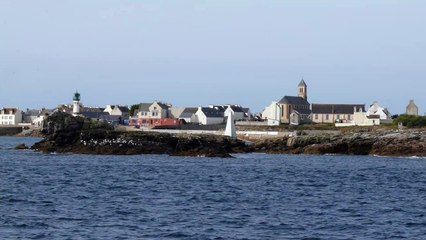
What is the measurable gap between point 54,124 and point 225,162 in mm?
20172

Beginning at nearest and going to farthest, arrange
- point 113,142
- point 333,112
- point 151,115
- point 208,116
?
point 113,142 → point 208,116 → point 151,115 → point 333,112

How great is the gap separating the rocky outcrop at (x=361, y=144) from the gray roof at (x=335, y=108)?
6279cm

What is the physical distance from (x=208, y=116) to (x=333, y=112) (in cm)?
2229

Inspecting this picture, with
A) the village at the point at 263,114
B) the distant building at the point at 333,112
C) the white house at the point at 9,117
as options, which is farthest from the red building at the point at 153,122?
the white house at the point at 9,117

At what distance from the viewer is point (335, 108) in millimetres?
146250

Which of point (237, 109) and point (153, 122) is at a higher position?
point (237, 109)

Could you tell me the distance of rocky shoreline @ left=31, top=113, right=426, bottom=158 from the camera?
245 ft

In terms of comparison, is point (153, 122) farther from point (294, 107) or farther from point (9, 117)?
point (9, 117)

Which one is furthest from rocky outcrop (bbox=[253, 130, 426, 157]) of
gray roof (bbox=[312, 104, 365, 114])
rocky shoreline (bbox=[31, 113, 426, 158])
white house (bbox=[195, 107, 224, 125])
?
gray roof (bbox=[312, 104, 365, 114])

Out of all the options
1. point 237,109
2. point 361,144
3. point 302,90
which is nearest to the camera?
point 361,144

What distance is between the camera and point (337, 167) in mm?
59156

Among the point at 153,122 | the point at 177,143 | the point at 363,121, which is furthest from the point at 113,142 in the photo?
the point at 153,122

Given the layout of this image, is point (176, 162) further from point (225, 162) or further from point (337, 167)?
point (337, 167)

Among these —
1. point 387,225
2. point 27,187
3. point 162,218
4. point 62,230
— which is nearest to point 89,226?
point 62,230
